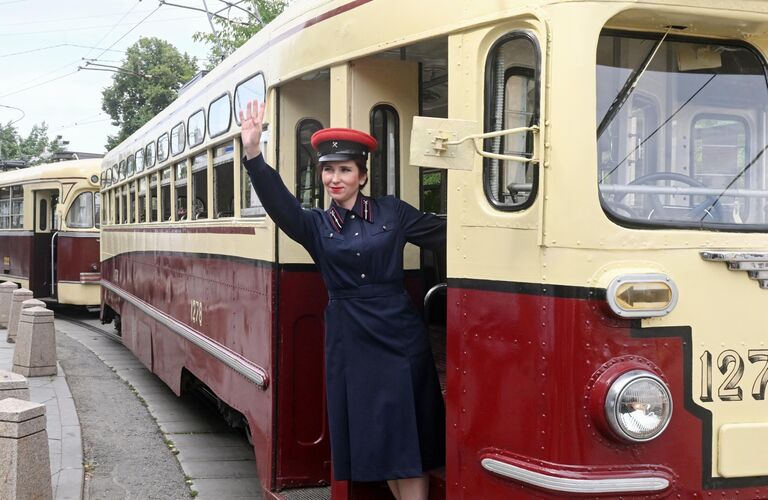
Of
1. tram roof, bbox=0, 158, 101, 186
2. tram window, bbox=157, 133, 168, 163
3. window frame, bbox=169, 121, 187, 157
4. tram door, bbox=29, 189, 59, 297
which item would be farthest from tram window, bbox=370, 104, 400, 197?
tram door, bbox=29, 189, 59, 297

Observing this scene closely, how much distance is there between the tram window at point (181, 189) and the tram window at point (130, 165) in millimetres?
3022

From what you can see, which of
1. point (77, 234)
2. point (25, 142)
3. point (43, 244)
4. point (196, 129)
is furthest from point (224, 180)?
point (25, 142)

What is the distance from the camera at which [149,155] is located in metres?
8.84

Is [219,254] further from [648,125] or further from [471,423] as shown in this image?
[648,125]

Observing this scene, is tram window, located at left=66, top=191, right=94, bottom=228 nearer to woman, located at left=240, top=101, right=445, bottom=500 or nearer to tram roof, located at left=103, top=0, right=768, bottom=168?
tram roof, located at left=103, top=0, right=768, bottom=168

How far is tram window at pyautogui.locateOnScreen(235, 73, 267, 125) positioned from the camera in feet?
15.1

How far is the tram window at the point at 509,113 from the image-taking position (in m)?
2.89

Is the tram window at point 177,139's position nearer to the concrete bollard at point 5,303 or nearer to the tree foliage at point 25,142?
the concrete bollard at point 5,303

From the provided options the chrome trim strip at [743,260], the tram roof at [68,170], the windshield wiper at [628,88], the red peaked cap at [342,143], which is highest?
the tram roof at [68,170]

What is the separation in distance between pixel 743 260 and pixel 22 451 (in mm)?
3957

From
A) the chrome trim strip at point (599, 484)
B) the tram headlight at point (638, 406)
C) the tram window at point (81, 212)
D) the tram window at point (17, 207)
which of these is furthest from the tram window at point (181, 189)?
the tram window at point (17, 207)

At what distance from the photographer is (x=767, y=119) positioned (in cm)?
302

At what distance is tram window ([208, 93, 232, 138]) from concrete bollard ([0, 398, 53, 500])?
6.75 ft

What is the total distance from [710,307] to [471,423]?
2.92ft
